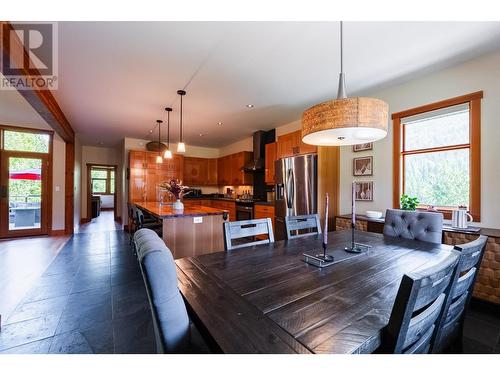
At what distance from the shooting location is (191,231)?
305 centimetres

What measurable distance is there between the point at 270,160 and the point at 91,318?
393cm

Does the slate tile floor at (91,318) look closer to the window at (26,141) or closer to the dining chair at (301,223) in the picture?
the dining chair at (301,223)

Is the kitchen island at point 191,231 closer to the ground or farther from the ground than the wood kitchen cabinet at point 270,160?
closer to the ground

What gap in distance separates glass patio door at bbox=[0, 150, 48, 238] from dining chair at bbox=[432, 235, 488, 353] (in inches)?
285

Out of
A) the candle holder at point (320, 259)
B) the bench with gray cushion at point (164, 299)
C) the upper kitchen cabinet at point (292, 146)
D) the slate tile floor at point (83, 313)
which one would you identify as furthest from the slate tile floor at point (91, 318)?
the upper kitchen cabinet at point (292, 146)

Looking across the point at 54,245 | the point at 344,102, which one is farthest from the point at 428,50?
the point at 54,245

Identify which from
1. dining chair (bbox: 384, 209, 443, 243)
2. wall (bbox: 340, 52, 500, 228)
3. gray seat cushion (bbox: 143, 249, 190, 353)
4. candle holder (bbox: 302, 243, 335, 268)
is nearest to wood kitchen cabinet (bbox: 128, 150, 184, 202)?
wall (bbox: 340, 52, 500, 228)

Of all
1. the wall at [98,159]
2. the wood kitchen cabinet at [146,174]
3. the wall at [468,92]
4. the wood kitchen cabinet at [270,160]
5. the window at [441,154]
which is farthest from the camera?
the wall at [98,159]

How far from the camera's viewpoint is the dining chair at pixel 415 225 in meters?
1.95

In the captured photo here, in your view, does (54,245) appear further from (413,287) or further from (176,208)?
(413,287)

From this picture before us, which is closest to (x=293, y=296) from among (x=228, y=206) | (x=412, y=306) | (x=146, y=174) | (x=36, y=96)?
(x=412, y=306)

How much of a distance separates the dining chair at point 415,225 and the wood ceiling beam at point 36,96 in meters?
3.67

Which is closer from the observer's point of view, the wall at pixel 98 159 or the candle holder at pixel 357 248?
the candle holder at pixel 357 248

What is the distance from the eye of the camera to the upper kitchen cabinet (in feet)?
12.9
